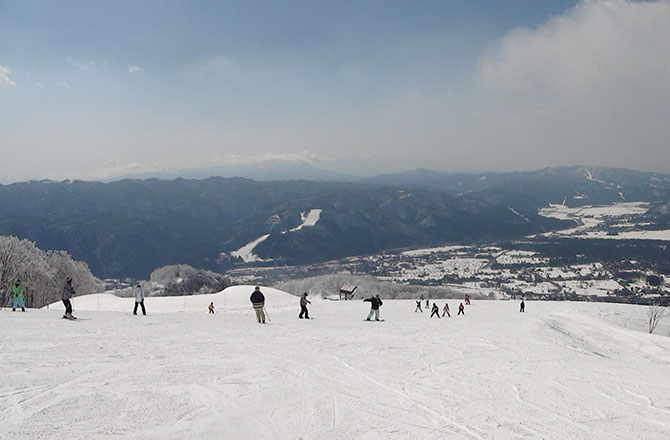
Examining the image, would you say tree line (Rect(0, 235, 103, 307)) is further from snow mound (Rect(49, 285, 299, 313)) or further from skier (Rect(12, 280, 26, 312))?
skier (Rect(12, 280, 26, 312))

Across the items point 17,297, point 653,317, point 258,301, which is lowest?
point 653,317

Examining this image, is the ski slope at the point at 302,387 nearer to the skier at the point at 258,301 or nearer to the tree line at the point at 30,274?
the skier at the point at 258,301

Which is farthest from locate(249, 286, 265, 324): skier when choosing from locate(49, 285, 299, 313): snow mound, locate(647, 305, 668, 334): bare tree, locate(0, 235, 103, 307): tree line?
locate(0, 235, 103, 307): tree line

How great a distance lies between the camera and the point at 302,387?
10.5m

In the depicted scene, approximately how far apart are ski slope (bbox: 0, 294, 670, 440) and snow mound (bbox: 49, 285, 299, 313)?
25194 mm

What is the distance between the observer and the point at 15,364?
10.8 meters

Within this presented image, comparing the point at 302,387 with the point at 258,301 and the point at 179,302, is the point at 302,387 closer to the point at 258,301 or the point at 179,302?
the point at 258,301

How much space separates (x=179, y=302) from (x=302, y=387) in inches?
1614

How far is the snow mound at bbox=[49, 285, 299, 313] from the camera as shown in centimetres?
4325

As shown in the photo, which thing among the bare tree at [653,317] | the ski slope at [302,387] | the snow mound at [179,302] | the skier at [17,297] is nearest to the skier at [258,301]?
the ski slope at [302,387]

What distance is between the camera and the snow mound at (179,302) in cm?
4325

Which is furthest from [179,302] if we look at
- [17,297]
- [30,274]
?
[30,274]

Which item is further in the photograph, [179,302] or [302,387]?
[179,302]

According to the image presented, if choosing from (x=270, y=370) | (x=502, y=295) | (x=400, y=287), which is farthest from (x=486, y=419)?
(x=502, y=295)
